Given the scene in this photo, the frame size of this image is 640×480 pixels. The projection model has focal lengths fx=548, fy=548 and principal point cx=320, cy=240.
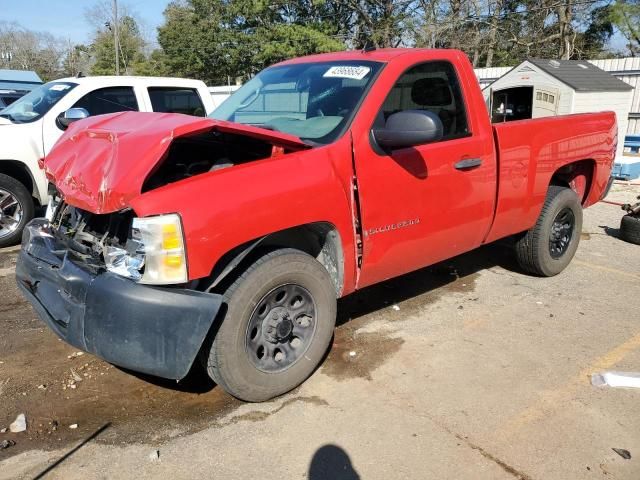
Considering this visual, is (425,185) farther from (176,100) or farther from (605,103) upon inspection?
(605,103)

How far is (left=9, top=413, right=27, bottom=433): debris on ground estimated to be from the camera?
293 centimetres

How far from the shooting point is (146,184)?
118 inches

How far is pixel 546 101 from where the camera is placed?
11250 millimetres

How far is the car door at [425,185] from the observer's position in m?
3.42

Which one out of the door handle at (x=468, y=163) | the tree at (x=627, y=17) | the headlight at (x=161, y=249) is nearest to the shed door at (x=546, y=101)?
the door handle at (x=468, y=163)

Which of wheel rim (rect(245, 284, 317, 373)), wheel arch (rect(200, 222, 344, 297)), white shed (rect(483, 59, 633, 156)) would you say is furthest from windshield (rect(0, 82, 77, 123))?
white shed (rect(483, 59, 633, 156))

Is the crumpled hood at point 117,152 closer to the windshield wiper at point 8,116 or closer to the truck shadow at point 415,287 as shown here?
the truck shadow at point 415,287

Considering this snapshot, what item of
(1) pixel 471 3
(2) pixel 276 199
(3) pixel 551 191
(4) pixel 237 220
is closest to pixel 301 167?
(2) pixel 276 199

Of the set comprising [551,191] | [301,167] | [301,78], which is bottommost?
[551,191]

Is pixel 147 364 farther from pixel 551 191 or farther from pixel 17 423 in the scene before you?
pixel 551 191

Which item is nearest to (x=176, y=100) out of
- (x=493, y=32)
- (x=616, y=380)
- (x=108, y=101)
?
(x=108, y=101)

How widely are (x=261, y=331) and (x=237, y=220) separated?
0.71 metres

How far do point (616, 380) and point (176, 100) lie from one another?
619 cm

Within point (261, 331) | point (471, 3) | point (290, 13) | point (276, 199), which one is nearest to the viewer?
point (276, 199)
